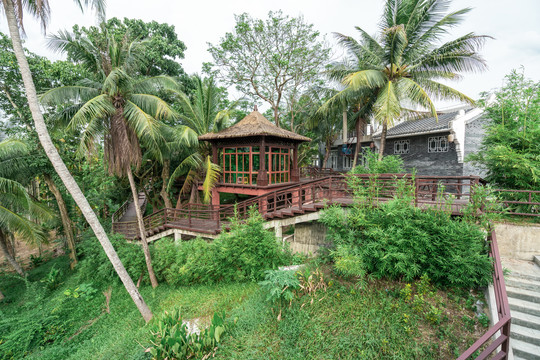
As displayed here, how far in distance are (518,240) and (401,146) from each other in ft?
29.3

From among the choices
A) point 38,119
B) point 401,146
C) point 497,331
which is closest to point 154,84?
point 38,119

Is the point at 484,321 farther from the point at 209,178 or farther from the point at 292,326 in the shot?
the point at 209,178

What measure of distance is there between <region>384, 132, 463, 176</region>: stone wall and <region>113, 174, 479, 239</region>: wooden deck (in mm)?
1020

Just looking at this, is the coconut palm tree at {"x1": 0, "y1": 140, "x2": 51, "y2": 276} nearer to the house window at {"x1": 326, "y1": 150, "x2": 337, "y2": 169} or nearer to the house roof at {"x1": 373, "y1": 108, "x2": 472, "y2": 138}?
the house roof at {"x1": 373, "y1": 108, "x2": 472, "y2": 138}

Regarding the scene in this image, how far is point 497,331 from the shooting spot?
10.7 feet

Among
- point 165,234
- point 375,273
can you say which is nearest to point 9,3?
point 165,234

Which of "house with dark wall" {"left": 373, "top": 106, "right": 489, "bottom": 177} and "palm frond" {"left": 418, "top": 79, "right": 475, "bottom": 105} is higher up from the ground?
"palm frond" {"left": 418, "top": 79, "right": 475, "bottom": 105}

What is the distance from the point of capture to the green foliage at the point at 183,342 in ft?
13.3

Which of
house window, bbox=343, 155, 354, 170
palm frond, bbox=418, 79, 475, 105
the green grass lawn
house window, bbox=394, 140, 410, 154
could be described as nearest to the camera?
the green grass lawn

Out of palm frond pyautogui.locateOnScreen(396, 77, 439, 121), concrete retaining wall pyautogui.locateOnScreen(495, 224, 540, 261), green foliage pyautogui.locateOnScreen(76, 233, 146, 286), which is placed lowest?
green foliage pyautogui.locateOnScreen(76, 233, 146, 286)

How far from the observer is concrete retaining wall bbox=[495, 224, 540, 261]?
589 cm

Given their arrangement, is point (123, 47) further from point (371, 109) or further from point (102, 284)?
point (371, 109)

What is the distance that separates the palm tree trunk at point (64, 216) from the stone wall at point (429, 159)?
1704cm

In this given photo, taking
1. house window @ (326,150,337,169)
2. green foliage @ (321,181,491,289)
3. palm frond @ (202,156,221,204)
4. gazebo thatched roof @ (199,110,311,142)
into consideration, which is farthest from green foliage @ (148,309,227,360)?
house window @ (326,150,337,169)
